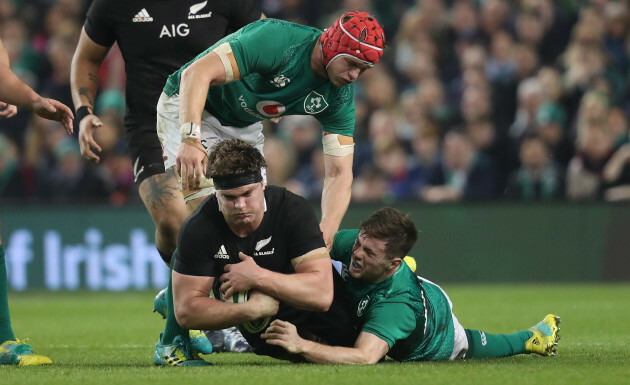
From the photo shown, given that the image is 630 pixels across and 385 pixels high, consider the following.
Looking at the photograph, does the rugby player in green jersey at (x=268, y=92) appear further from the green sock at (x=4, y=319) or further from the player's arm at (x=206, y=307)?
the green sock at (x=4, y=319)

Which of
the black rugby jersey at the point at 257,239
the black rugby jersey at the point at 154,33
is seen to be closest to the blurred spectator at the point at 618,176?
the black rugby jersey at the point at 154,33

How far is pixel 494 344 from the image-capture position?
21.1ft

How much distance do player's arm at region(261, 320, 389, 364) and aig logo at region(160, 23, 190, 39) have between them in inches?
102

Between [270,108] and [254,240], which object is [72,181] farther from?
[254,240]

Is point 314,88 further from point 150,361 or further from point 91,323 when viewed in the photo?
point 91,323

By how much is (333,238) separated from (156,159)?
1.58 metres

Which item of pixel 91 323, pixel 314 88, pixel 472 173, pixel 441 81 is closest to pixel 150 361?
pixel 314 88

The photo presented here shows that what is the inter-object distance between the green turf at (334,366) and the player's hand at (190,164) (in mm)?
997

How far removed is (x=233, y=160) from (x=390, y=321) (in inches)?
50.5

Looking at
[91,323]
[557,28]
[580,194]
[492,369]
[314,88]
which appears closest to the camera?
[492,369]

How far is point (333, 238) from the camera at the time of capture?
21.1 ft

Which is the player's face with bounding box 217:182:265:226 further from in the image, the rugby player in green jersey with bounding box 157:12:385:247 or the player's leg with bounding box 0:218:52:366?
the player's leg with bounding box 0:218:52:366

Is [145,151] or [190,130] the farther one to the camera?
[145,151]

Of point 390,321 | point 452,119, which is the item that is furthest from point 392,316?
point 452,119
